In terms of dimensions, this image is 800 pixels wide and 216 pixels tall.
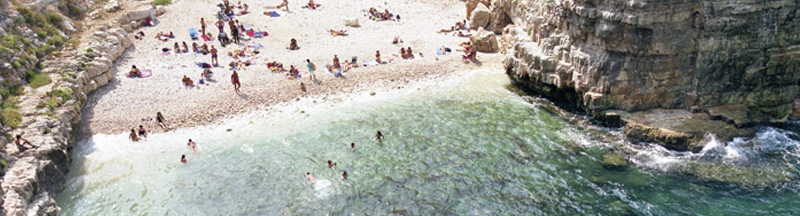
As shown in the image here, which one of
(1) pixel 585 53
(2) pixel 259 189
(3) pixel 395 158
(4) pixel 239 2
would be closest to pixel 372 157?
(3) pixel 395 158

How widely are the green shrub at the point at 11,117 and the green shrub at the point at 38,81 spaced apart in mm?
4046

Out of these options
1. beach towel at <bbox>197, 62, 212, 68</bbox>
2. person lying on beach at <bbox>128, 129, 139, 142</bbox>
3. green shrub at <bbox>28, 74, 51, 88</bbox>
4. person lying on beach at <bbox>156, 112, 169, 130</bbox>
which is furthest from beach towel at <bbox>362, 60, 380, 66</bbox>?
green shrub at <bbox>28, 74, 51, 88</bbox>

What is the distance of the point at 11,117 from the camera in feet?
84.4

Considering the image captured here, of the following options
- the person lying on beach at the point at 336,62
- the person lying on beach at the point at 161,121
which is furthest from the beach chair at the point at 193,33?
the person lying on beach at the point at 161,121

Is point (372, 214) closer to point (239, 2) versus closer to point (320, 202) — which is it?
point (320, 202)

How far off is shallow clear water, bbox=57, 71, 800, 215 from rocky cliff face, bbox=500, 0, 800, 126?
2053 millimetres

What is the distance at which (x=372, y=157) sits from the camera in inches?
1046

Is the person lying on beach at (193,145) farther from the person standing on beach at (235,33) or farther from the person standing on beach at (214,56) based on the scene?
the person standing on beach at (235,33)

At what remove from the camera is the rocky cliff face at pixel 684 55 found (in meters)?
25.4

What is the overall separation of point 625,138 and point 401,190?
504 inches

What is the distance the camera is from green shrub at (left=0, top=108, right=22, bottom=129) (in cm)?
2526

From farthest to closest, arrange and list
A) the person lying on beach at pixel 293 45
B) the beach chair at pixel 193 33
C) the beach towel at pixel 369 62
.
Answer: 1. the beach chair at pixel 193 33
2. the person lying on beach at pixel 293 45
3. the beach towel at pixel 369 62

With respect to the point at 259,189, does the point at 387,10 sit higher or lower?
higher

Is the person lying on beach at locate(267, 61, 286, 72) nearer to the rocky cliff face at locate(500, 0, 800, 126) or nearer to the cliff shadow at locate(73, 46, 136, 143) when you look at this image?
the cliff shadow at locate(73, 46, 136, 143)
